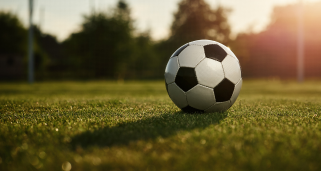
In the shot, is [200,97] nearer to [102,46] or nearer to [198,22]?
[102,46]

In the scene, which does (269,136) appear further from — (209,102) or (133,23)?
(133,23)

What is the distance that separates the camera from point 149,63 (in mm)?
30062

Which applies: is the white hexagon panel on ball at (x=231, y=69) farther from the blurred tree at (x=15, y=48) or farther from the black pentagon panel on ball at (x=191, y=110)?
the blurred tree at (x=15, y=48)

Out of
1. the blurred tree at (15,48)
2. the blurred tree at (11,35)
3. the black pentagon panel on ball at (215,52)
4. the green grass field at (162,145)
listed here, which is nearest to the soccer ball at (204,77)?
the black pentagon panel on ball at (215,52)

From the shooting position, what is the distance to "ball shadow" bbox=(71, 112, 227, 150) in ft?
6.35

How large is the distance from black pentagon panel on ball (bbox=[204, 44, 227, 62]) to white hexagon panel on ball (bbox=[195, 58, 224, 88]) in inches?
2.6

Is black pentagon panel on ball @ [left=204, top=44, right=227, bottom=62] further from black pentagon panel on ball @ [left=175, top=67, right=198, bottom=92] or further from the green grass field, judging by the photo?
the green grass field

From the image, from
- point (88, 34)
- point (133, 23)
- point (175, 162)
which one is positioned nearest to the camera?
point (175, 162)

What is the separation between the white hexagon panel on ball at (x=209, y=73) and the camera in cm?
296

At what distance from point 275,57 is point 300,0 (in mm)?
7858

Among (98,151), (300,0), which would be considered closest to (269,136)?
(98,151)

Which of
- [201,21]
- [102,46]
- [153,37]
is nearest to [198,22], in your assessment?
[201,21]

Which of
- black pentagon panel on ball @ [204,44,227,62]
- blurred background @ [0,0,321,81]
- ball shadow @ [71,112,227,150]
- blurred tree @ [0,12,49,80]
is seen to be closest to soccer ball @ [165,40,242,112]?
black pentagon panel on ball @ [204,44,227,62]

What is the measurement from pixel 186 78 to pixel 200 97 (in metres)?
0.30
